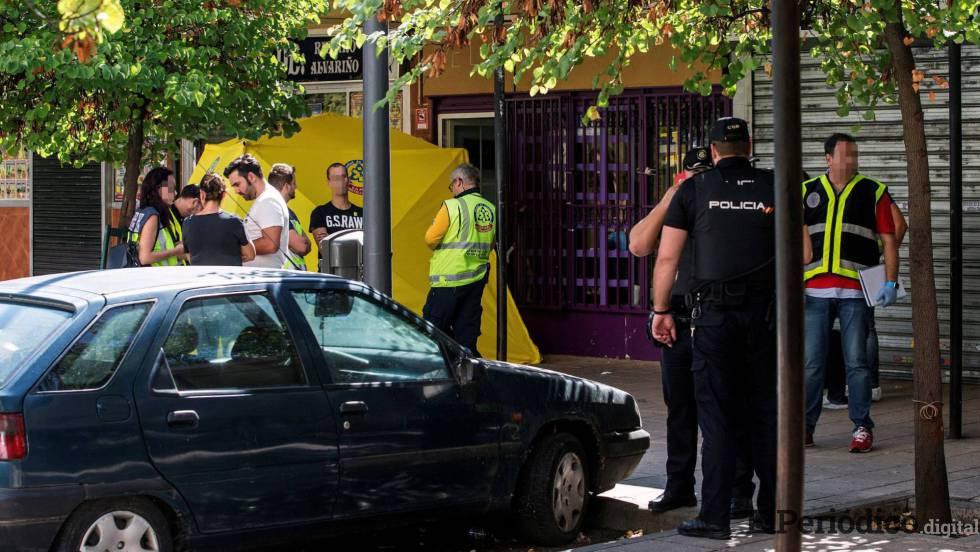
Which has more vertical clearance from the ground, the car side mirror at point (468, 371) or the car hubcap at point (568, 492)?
the car side mirror at point (468, 371)

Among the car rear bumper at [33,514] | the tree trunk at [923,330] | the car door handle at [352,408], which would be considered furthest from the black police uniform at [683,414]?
the car rear bumper at [33,514]

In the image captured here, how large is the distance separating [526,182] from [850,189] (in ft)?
19.7

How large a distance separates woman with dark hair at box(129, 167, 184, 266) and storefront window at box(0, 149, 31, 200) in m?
9.89

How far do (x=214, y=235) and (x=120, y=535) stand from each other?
427cm

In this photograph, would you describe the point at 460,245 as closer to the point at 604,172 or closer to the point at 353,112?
the point at 604,172

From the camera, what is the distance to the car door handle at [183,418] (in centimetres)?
614

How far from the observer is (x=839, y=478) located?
28.2 feet

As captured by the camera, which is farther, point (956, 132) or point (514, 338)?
point (514, 338)

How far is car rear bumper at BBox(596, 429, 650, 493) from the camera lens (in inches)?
309

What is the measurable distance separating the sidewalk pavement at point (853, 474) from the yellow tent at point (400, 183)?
2.10m


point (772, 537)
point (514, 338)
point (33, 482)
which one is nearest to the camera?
point (33, 482)

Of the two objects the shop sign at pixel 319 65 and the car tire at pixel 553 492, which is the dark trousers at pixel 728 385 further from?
the shop sign at pixel 319 65

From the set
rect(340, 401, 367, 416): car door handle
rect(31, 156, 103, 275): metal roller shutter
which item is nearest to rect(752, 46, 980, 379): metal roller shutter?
rect(340, 401, 367, 416): car door handle

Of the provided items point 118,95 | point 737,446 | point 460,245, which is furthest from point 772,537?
point 118,95
